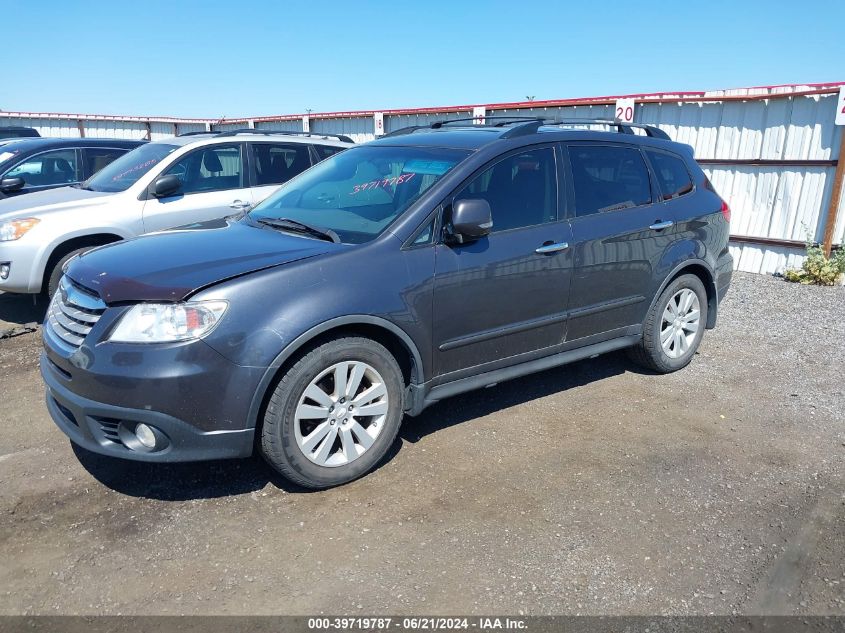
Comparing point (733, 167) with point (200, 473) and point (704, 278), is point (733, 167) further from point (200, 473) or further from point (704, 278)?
point (200, 473)

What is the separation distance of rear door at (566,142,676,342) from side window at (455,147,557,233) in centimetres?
19

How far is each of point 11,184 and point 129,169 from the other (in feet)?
6.21

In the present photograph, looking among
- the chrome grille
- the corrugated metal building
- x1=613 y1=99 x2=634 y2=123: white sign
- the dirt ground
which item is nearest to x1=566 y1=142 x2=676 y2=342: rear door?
the dirt ground

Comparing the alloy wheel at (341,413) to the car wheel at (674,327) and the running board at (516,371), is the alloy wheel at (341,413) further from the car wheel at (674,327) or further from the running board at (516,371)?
the car wheel at (674,327)

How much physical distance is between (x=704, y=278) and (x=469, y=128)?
2300mm

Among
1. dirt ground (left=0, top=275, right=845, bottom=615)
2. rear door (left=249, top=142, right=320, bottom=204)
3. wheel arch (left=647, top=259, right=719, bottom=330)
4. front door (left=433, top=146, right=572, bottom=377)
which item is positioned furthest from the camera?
rear door (left=249, top=142, right=320, bottom=204)

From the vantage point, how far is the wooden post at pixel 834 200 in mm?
8242

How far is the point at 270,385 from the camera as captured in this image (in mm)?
3215

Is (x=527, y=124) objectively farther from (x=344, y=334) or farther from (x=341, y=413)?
(x=341, y=413)

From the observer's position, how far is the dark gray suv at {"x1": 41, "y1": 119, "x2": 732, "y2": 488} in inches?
121

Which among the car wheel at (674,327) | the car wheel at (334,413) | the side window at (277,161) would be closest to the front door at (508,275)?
the car wheel at (334,413)

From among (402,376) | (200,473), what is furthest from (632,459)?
(200,473)

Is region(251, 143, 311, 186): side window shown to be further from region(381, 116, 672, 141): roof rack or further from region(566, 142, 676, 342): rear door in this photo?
region(566, 142, 676, 342): rear door

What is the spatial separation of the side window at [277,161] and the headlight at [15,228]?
87.2 inches
